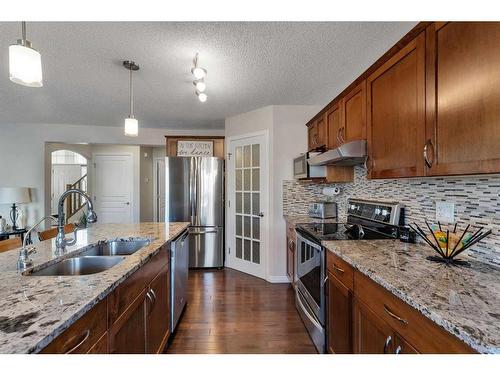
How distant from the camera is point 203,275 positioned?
344 centimetres

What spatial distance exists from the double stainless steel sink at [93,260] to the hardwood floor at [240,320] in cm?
83

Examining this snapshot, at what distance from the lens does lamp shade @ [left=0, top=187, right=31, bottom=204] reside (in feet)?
12.0

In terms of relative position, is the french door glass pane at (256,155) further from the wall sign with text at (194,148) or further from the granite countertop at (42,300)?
the granite countertop at (42,300)

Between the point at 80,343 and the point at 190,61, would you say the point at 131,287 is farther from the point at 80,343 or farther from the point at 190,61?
the point at 190,61

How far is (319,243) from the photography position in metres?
1.77

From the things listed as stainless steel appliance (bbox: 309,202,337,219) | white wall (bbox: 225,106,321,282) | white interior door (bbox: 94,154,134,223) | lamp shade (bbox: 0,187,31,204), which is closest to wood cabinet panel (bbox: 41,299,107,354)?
stainless steel appliance (bbox: 309,202,337,219)

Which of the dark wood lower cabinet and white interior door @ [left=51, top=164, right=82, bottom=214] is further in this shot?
white interior door @ [left=51, top=164, right=82, bottom=214]

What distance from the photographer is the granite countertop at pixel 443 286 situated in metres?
0.66

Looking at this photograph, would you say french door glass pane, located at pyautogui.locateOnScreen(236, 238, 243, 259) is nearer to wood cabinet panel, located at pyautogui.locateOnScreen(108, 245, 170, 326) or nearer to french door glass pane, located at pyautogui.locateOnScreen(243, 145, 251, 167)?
french door glass pane, located at pyautogui.locateOnScreen(243, 145, 251, 167)

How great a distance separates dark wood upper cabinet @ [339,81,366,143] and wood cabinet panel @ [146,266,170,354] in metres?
1.79

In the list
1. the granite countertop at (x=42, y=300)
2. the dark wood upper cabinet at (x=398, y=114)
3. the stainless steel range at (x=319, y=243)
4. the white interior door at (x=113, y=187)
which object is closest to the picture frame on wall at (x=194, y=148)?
the white interior door at (x=113, y=187)

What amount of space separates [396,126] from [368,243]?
2.47 ft

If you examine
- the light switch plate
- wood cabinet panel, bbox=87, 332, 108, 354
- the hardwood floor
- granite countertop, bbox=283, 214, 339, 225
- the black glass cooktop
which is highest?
the light switch plate

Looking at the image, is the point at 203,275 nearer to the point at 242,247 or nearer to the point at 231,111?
the point at 242,247
